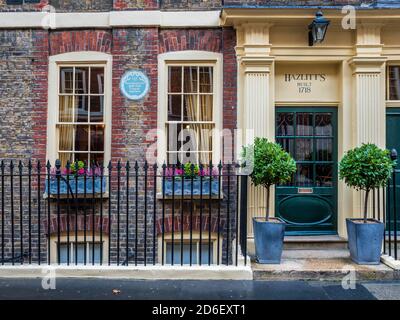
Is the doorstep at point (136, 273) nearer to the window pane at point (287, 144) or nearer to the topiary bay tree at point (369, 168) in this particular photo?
the topiary bay tree at point (369, 168)

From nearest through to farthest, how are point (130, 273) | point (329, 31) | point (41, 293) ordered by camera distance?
1. point (41, 293)
2. point (130, 273)
3. point (329, 31)

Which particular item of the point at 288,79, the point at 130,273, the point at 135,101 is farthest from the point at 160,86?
the point at 130,273

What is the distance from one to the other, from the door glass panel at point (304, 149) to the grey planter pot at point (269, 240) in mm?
1911

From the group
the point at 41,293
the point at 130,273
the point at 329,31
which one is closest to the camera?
the point at 41,293

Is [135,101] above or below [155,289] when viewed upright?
above

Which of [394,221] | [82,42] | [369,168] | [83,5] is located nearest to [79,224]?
[82,42]

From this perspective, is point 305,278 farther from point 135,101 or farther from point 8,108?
point 8,108

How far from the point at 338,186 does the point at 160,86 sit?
3.65m

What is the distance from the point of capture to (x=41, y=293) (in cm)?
552

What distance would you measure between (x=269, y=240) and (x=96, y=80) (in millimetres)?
4274

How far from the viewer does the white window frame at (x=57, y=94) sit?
25.8 feet

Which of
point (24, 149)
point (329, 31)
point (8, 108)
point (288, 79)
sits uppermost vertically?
point (329, 31)

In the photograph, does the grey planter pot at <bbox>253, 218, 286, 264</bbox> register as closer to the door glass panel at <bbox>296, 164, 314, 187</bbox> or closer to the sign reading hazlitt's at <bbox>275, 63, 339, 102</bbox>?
the door glass panel at <bbox>296, 164, 314, 187</bbox>

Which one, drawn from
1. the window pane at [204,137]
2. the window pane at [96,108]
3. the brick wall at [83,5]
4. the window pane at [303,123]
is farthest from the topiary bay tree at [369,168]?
the brick wall at [83,5]
